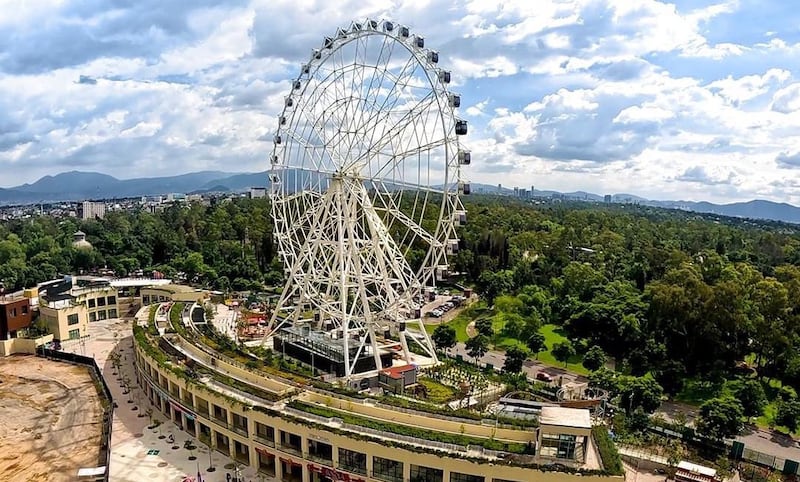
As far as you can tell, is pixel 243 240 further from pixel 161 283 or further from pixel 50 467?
pixel 50 467

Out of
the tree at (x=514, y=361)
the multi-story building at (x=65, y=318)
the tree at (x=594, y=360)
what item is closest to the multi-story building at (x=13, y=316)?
the multi-story building at (x=65, y=318)

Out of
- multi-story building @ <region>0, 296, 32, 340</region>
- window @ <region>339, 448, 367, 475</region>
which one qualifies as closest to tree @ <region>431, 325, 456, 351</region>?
window @ <region>339, 448, 367, 475</region>

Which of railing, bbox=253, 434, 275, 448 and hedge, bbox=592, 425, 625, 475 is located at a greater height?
hedge, bbox=592, 425, 625, 475

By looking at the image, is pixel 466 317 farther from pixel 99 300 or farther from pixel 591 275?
pixel 99 300

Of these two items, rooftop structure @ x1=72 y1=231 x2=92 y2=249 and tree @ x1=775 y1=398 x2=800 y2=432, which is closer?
tree @ x1=775 y1=398 x2=800 y2=432

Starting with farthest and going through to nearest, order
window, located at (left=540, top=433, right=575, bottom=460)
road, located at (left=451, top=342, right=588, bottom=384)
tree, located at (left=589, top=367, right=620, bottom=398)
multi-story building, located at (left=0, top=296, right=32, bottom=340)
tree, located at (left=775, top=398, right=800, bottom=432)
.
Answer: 1. multi-story building, located at (left=0, top=296, right=32, bottom=340)
2. road, located at (left=451, top=342, right=588, bottom=384)
3. tree, located at (left=589, top=367, right=620, bottom=398)
4. tree, located at (left=775, top=398, right=800, bottom=432)
5. window, located at (left=540, top=433, right=575, bottom=460)

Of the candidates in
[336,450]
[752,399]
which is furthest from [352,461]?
[752,399]

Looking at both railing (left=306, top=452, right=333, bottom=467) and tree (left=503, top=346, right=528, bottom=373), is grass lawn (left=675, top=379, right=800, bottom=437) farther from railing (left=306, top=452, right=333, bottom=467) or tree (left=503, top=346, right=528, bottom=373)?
railing (left=306, top=452, right=333, bottom=467)

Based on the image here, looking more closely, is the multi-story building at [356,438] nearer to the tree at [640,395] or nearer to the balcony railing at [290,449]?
the balcony railing at [290,449]
